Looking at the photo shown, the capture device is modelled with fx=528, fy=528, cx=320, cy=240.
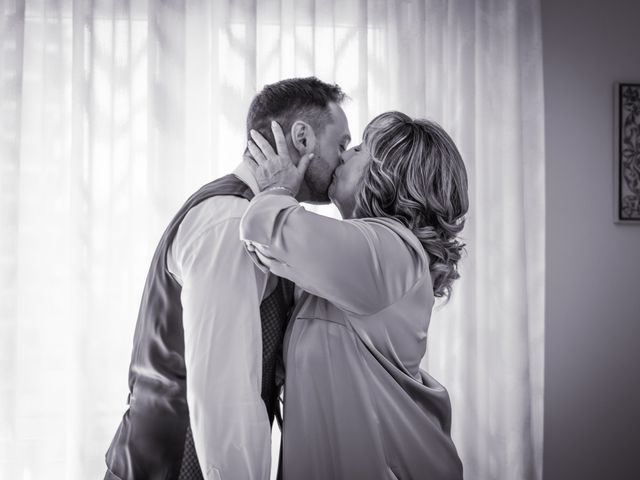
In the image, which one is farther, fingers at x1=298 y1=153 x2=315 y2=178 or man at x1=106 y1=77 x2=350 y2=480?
fingers at x1=298 y1=153 x2=315 y2=178

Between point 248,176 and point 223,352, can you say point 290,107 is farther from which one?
point 223,352

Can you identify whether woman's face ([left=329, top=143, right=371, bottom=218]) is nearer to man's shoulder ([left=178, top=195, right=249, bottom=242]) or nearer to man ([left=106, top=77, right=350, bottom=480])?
man ([left=106, top=77, right=350, bottom=480])

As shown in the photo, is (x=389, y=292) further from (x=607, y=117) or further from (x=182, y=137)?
(x=607, y=117)

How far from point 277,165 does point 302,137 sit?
0.43 feet

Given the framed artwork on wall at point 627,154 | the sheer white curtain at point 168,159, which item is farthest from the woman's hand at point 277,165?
the framed artwork on wall at point 627,154

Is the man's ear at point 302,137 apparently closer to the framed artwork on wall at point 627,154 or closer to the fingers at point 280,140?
the fingers at point 280,140

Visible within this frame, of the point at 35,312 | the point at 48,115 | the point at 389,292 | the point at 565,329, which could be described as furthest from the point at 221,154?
the point at 565,329

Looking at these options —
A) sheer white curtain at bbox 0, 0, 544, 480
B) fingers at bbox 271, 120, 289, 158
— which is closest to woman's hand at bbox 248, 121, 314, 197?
fingers at bbox 271, 120, 289, 158

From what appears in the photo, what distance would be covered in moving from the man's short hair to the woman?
0.05 m

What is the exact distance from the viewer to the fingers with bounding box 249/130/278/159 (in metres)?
1.19

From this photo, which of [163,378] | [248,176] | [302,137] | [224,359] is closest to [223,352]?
[224,359]

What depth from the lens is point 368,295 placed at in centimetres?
106

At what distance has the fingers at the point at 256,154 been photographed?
1.19 m

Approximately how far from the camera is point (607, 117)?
2.70 metres
